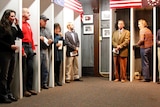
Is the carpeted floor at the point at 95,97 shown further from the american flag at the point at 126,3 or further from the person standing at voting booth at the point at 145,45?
the american flag at the point at 126,3

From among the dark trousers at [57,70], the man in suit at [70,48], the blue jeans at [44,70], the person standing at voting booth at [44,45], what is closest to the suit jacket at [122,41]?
the man in suit at [70,48]

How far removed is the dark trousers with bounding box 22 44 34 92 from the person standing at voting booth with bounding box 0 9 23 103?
1.32 ft

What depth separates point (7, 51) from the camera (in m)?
3.80

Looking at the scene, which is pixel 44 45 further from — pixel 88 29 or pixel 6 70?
pixel 88 29

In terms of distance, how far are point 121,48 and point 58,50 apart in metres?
1.59

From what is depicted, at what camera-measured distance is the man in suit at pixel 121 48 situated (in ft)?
20.5

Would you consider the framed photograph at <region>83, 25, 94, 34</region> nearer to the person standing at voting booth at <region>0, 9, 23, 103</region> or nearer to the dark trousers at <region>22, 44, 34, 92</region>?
the dark trousers at <region>22, 44, 34, 92</region>

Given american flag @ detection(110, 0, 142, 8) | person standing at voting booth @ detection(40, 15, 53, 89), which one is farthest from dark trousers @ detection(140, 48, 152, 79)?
person standing at voting booth @ detection(40, 15, 53, 89)

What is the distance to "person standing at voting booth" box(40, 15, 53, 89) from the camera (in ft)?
16.4

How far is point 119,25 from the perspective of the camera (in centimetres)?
636

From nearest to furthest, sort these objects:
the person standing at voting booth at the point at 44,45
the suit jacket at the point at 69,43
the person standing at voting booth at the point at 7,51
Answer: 1. the person standing at voting booth at the point at 7,51
2. the person standing at voting booth at the point at 44,45
3. the suit jacket at the point at 69,43

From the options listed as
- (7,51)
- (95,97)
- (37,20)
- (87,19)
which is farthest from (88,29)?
(7,51)

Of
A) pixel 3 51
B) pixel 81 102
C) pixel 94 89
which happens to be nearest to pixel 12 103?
pixel 3 51

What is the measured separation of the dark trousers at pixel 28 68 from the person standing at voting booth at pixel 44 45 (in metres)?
0.49
